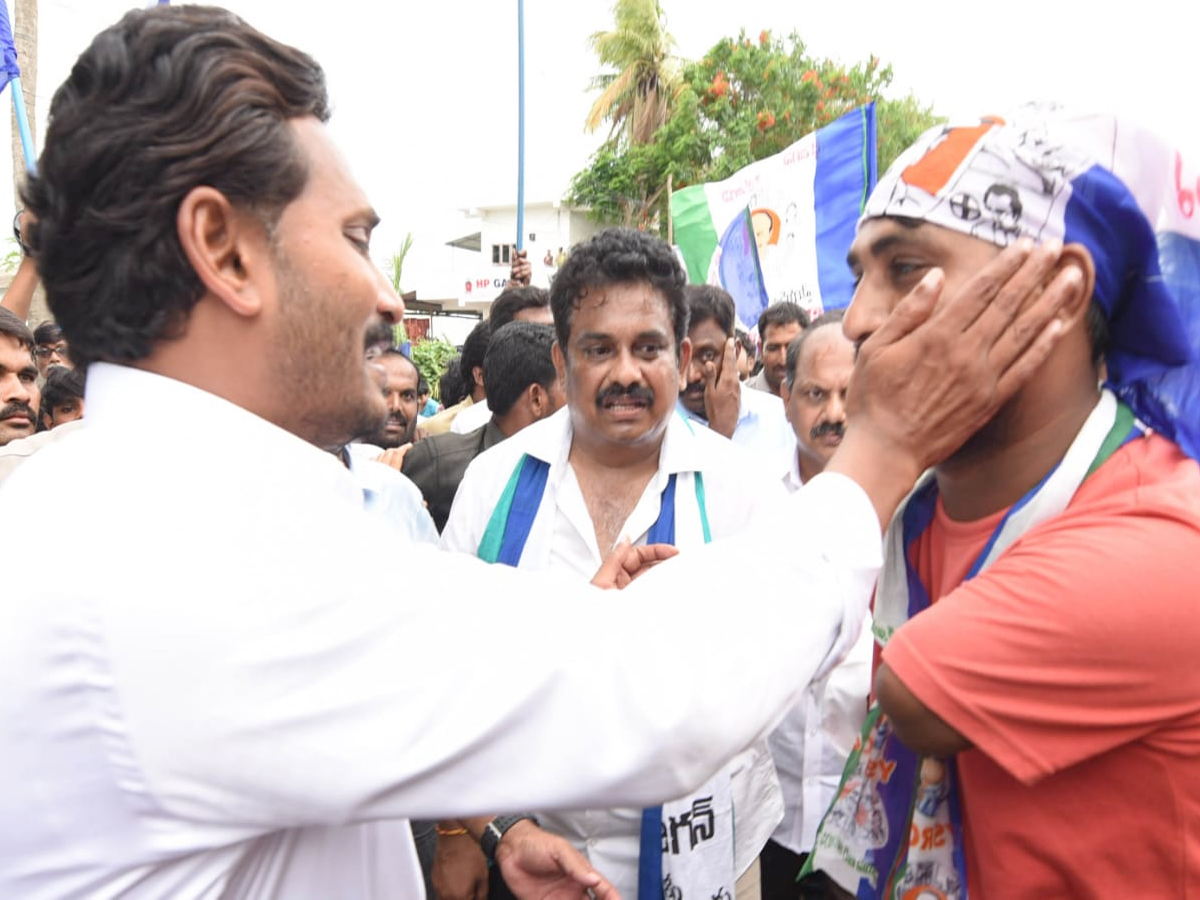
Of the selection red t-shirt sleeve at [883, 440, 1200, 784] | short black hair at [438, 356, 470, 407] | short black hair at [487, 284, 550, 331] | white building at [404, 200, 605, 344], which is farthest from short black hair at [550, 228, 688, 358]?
white building at [404, 200, 605, 344]

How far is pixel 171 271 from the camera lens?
1169 millimetres

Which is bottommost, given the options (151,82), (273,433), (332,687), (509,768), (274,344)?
(509,768)

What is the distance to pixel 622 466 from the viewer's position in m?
2.83

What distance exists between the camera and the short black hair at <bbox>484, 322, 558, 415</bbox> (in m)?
4.17

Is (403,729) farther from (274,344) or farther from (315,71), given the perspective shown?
(315,71)

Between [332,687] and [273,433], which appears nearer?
[332,687]

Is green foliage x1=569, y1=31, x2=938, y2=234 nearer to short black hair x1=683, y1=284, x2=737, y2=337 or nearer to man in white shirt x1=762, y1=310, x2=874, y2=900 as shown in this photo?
short black hair x1=683, y1=284, x2=737, y2=337

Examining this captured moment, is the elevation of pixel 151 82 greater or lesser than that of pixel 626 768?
greater

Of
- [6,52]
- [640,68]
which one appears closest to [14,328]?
[6,52]

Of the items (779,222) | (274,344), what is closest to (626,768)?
(274,344)

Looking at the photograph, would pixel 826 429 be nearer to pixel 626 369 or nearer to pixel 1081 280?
pixel 626 369

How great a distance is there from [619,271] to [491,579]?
1913 mm

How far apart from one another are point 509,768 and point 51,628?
1.71 feet

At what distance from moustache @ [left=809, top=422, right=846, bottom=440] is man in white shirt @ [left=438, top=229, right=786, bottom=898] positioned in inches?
34.7
